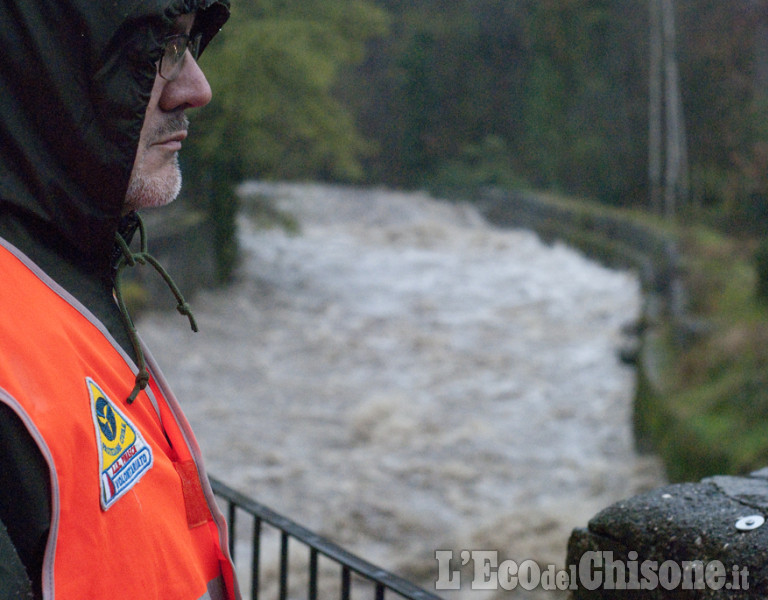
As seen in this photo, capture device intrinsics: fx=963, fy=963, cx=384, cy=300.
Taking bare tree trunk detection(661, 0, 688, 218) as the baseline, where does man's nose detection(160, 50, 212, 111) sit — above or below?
below

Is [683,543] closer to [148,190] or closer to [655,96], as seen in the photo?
[148,190]

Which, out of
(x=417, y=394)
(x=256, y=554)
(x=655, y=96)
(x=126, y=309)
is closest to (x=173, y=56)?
(x=126, y=309)

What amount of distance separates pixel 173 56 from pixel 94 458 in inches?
28.3

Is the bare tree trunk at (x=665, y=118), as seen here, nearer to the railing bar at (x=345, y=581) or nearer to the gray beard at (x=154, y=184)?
the railing bar at (x=345, y=581)

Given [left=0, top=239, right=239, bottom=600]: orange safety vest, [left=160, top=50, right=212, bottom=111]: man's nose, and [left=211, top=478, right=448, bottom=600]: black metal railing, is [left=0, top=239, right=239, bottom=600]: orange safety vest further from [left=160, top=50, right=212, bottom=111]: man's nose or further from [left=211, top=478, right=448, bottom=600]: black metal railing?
[left=211, top=478, right=448, bottom=600]: black metal railing

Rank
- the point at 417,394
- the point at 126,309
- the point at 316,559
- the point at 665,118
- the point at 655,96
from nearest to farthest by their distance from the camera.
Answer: the point at 126,309
the point at 316,559
the point at 417,394
the point at 665,118
the point at 655,96

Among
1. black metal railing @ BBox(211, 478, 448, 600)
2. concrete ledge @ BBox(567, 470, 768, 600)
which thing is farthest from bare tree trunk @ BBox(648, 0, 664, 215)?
concrete ledge @ BBox(567, 470, 768, 600)

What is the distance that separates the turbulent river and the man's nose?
5.39 metres

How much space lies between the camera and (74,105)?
1.48 meters

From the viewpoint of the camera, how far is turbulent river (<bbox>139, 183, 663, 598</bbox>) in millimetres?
8203

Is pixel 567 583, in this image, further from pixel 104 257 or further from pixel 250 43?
pixel 250 43

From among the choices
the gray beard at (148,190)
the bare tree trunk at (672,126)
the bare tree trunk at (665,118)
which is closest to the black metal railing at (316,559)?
the gray beard at (148,190)

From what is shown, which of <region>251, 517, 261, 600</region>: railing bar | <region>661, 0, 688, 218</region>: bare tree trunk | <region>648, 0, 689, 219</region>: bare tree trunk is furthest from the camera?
<region>648, 0, 689, 219</region>: bare tree trunk

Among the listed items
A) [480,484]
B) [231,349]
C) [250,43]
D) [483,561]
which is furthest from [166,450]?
[250,43]
